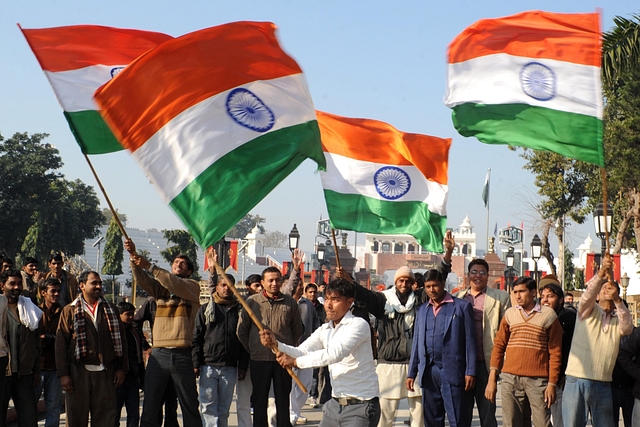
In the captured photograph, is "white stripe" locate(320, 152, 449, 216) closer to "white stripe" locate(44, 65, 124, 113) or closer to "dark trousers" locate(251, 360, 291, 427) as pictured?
"dark trousers" locate(251, 360, 291, 427)

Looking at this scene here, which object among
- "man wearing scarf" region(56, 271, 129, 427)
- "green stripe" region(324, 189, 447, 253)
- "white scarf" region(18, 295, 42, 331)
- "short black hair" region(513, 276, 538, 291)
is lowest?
"man wearing scarf" region(56, 271, 129, 427)

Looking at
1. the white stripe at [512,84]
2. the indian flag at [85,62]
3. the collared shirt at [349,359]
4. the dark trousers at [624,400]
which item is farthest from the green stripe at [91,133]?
the dark trousers at [624,400]

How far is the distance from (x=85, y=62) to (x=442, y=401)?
466cm

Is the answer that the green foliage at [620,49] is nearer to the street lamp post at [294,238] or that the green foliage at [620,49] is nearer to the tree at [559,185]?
the street lamp post at [294,238]

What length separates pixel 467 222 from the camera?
17212 centimetres

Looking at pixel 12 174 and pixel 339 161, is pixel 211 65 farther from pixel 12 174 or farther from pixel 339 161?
pixel 12 174

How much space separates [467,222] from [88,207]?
391 feet

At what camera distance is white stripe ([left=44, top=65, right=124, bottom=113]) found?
8320 mm

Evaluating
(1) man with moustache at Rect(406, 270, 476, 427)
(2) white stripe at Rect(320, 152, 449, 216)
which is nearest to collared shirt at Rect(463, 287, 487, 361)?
(1) man with moustache at Rect(406, 270, 476, 427)

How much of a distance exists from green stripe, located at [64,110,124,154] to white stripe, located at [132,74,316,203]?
1145 millimetres

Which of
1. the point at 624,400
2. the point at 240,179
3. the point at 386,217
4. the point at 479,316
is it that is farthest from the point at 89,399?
the point at 624,400

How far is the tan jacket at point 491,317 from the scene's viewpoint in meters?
8.80

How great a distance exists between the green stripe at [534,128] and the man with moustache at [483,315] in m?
1.35

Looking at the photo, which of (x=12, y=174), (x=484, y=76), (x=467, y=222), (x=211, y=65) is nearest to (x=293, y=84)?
(x=211, y=65)
